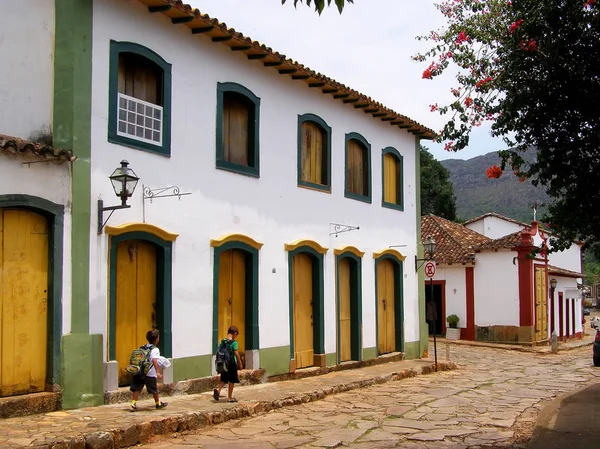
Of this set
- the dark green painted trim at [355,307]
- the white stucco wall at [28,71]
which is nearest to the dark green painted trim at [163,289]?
the white stucco wall at [28,71]

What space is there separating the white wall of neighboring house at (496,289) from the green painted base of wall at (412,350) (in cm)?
918

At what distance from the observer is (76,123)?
9828mm

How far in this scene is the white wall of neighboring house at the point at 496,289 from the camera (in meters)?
27.3

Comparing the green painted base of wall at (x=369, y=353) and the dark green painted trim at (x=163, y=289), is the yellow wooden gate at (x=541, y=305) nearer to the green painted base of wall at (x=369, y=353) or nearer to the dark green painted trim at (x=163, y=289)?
the green painted base of wall at (x=369, y=353)

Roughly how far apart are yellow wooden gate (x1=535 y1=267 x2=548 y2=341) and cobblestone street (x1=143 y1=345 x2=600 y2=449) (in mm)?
11170

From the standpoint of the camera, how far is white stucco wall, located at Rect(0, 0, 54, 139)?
9.89 m

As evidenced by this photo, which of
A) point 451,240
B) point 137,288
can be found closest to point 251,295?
point 137,288

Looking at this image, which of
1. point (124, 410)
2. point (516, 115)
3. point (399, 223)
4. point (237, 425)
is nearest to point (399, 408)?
point (237, 425)

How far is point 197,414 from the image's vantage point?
9.43m

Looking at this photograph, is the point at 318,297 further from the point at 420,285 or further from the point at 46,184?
the point at 46,184

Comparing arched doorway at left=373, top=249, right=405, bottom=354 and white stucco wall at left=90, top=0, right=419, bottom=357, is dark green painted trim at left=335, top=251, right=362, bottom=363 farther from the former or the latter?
arched doorway at left=373, top=249, right=405, bottom=354

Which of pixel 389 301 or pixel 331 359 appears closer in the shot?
pixel 331 359

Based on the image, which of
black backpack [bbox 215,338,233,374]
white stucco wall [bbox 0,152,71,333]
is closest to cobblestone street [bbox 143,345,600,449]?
black backpack [bbox 215,338,233,374]

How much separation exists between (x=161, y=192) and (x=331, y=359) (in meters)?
6.24
